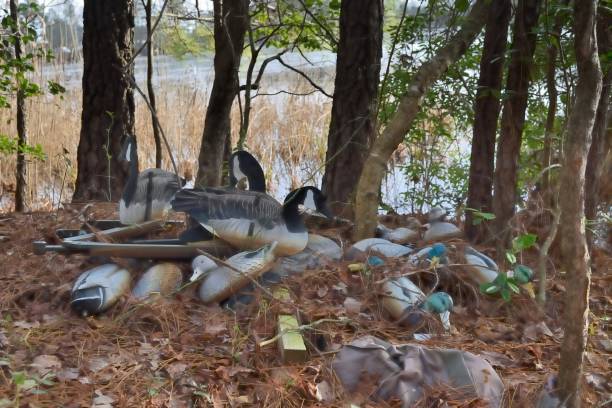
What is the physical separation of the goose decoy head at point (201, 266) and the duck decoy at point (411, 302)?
2.29ft

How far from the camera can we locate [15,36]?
421 centimetres

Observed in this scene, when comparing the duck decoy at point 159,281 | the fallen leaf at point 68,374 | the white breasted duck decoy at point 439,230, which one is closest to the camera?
the fallen leaf at point 68,374

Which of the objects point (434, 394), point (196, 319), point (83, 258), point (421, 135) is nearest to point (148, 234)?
point (83, 258)

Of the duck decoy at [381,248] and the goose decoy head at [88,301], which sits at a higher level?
the duck decoy at [381,248]

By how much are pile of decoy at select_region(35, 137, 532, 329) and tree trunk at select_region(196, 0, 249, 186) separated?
110cm

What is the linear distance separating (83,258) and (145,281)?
1.70 ft

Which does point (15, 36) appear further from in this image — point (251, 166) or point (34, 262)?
point (251, 166)

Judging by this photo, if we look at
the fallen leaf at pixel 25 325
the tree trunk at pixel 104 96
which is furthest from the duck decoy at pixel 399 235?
the tree trunk at pixel 104 96

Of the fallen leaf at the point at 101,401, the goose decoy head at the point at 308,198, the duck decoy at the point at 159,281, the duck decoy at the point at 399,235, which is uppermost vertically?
the goose decoy head at the point at 308,198

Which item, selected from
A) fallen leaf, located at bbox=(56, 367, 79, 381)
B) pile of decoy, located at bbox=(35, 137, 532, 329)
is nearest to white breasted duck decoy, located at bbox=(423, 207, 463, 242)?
pile of decoy, located at bbox=(35, 137, 532, 329)

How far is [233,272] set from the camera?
2670 millimetres

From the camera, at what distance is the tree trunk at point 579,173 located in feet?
5.90

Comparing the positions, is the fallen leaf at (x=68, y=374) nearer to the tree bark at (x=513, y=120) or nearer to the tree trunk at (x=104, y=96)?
the tree bark at (x=513, y=120)

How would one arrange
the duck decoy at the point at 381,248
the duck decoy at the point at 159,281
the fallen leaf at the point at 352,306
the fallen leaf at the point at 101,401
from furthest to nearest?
1. the duck decoy at the point at 381,248
2. the duck decoy at the point at 159,281
3. the fallen leaf at the point at 352,306
4. the fallen leaf at the point at 101,401
